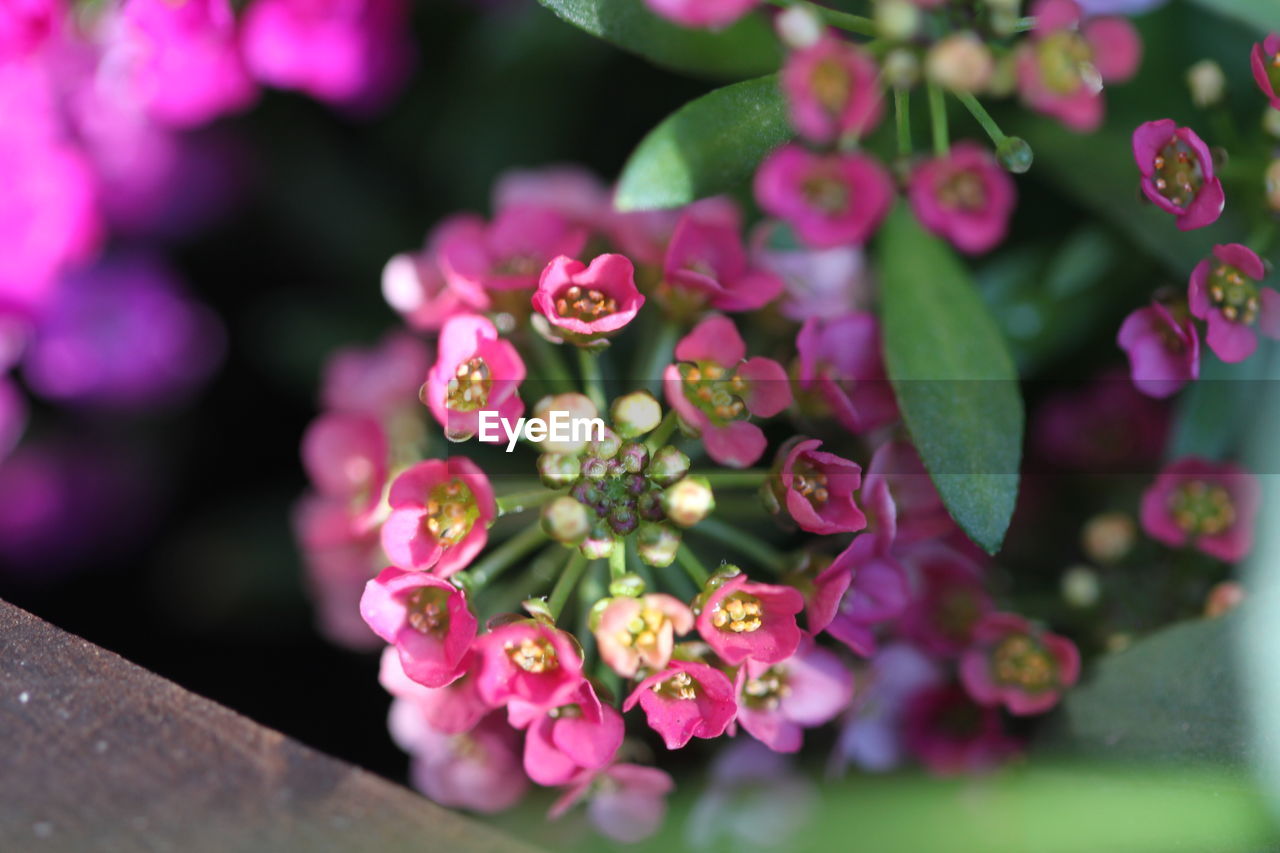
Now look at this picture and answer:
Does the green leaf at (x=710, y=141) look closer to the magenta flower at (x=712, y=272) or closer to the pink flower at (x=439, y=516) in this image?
the magenta flower at (x=712, y=272)

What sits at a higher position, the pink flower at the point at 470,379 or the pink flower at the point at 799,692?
the pink flower at the point at 470,379

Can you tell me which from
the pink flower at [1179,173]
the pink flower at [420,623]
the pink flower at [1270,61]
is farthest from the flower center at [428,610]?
the pink flower at [1270,61]

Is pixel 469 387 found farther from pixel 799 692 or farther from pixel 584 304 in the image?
pixel 799 692

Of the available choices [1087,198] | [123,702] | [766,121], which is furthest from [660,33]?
[123,702]

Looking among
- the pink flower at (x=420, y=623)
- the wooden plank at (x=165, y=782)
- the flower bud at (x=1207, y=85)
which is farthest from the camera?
the flower bud at (x=1207, y=85)

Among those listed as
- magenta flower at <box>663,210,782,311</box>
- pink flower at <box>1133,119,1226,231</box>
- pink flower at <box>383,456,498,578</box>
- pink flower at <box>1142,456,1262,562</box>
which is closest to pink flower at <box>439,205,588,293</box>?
magenta flower at <box>663,210,782,311</box>

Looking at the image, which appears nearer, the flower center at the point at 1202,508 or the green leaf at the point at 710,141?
the green leaf at the point at 710,141

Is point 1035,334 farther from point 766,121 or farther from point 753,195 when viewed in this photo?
point 766,121
